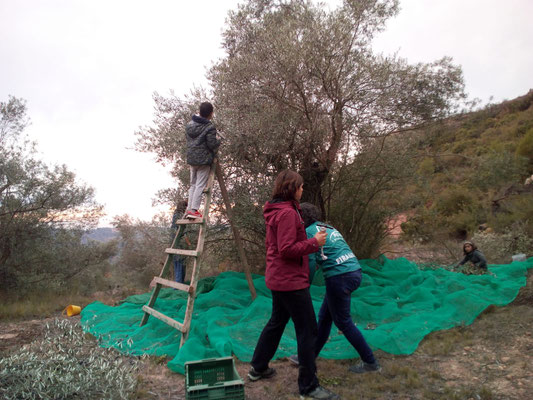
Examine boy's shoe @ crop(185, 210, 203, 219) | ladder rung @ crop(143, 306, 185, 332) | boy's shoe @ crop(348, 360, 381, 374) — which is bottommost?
boy's shoe @ crop(348, 360, 381, 374)

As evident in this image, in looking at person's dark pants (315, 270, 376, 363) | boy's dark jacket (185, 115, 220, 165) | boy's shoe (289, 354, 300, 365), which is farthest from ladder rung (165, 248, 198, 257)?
person's dark pants (315, 270, 376, 363)

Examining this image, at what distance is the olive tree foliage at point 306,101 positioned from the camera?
6043 mm

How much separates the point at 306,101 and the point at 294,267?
397 centimetres

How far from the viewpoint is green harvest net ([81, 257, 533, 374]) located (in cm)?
410

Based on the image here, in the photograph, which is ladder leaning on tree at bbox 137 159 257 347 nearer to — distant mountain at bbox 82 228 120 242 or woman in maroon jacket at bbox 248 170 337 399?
woman in maroon jacket at bbox 248 170 337 399

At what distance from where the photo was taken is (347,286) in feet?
11.4

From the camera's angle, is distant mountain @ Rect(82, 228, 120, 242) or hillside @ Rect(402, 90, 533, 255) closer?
hillside @ Rect(402, 90, 533, 255)

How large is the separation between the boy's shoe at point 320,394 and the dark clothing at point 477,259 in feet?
16.0

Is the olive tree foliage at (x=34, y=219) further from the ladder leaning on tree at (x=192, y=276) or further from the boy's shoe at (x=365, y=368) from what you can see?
the boy's shoe at (x=365, y=368)

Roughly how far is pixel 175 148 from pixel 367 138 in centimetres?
341

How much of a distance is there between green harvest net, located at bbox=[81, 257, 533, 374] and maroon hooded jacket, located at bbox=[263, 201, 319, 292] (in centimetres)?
120

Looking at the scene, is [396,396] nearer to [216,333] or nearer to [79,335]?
[216,333]

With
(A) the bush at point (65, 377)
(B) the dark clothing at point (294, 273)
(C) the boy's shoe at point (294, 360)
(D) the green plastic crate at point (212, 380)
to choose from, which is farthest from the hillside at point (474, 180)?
(A) the bush at point (65, 377)

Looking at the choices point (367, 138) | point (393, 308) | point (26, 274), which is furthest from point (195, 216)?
point (26, 274)
